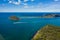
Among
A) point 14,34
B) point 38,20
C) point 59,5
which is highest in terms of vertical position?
point 59,5

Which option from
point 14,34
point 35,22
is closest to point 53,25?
point 35,22

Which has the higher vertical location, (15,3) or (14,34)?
(15,3)

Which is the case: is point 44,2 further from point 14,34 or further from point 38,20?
point 14,34

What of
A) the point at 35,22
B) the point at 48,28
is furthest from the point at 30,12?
the point at 48,28
